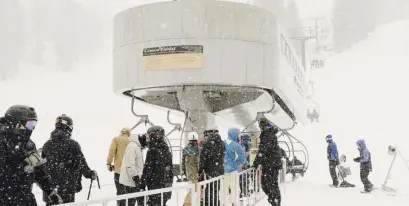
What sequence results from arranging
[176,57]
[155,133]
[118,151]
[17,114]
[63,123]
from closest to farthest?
[17,114], [63,123], [155,133], [118,151], [176,57]

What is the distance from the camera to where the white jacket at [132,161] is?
7.20 metres

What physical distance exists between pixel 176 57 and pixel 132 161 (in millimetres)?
3995

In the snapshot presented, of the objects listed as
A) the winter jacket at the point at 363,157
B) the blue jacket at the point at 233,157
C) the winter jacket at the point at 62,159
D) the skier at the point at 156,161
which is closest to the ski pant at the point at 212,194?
the skier at the point at 156,161

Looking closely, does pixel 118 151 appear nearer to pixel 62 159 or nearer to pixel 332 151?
pixel 62 159

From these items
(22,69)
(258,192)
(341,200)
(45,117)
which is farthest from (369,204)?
(22,69)

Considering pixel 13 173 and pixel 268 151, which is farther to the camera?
pixel 268 151

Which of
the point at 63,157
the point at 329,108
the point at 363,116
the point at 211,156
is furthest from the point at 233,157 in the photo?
the point at 329,108

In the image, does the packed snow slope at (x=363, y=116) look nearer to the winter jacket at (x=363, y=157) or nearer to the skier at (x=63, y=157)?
the winter jacket at (x=363, y=157)

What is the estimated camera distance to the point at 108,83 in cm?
7556

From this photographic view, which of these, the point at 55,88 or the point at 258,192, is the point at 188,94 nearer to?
the point at 258,192

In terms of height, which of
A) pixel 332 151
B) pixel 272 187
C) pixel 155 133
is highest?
pixel 155 133

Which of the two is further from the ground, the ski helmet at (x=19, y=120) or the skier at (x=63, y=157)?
the ski helmet at (x=19, y=120)

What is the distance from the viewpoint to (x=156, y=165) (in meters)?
6.78

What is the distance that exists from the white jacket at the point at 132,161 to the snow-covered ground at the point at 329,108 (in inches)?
158
